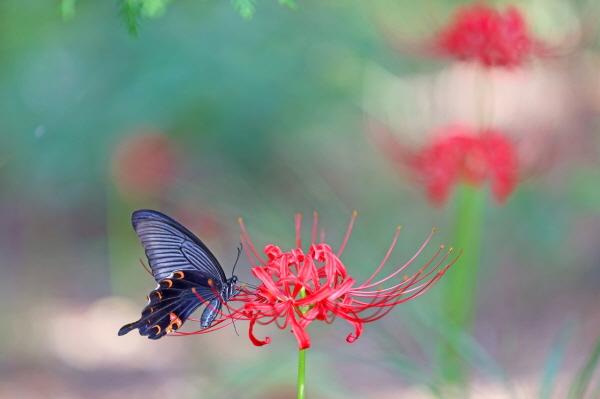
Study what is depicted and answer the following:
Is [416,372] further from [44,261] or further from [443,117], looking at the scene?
[44,261]

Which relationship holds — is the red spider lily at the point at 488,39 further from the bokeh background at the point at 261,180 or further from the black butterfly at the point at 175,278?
the black butterfly at the point at 175,278

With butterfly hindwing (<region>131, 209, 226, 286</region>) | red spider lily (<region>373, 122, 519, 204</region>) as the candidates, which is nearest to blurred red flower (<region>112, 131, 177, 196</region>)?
red spider lily (<region>373, 122, 519, 204</region>)

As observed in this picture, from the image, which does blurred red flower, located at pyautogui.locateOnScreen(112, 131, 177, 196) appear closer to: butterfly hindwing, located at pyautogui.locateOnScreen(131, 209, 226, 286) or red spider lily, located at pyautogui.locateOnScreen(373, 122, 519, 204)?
red spider lily, located at pyautogui.locateOnScreen(373, 122, 519, 204)

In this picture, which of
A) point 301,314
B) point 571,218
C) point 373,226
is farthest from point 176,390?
point 301,314

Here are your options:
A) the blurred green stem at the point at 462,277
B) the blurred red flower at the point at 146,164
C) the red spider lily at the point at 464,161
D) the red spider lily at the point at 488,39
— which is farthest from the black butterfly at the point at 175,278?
the blurred red flower at the point at 146,164

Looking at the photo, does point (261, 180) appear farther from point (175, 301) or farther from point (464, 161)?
point (175, 301)

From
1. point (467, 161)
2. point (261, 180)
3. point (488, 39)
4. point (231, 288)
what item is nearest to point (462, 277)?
point (467, 161)

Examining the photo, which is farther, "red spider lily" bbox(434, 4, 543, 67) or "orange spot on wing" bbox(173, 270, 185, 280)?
"red spider lily" bbox(434, 4, 543, 67)
